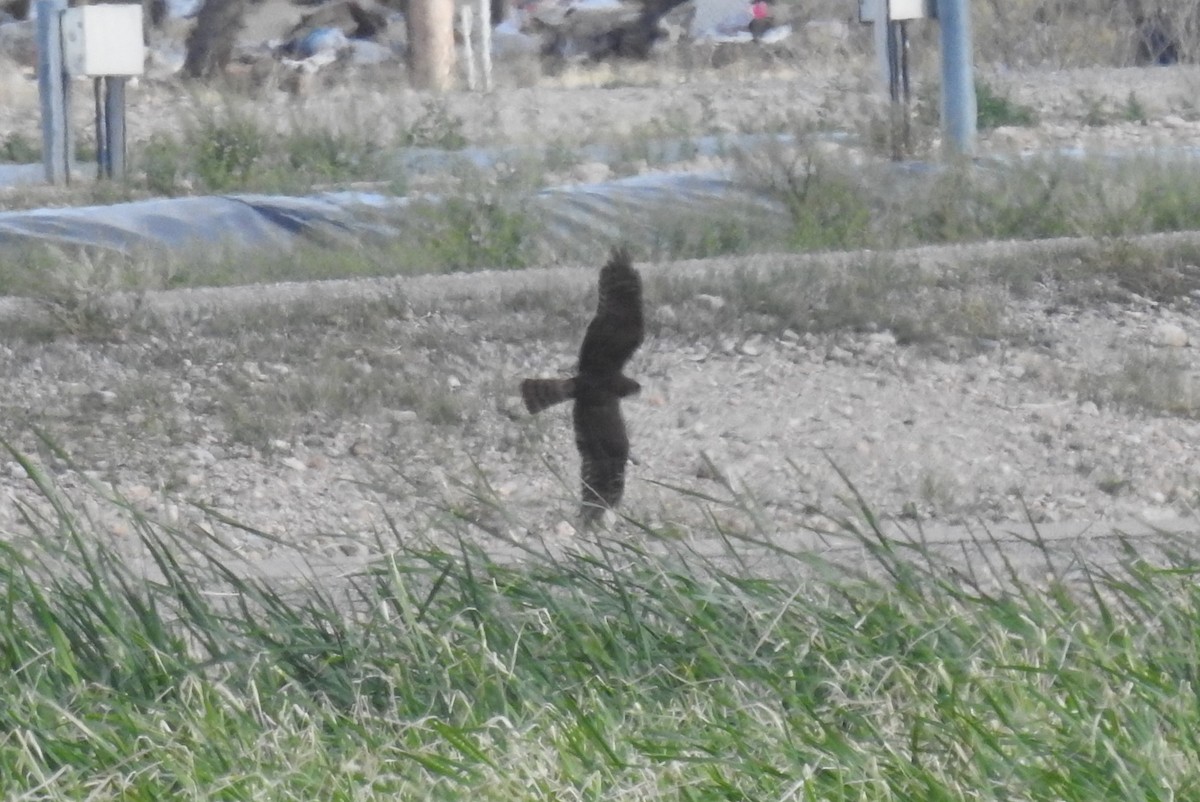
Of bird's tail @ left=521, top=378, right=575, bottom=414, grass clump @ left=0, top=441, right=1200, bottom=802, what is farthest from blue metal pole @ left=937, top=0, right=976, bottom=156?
grass clump @ left=0, top=441, right=1200, bottom=802

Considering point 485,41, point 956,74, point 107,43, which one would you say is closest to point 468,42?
point 485,41

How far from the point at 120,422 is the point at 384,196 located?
9.57ft

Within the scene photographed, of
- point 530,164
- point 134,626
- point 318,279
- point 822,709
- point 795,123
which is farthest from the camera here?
point 795,123

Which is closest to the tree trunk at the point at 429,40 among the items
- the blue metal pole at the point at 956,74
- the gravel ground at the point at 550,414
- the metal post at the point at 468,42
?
the metal post at the point at 468,42

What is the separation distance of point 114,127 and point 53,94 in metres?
0.39

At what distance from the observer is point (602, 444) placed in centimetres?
443

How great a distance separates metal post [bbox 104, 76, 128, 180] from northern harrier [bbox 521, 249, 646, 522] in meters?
5.85

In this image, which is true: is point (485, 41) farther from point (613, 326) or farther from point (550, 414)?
point (613, 326)

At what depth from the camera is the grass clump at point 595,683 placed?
2.82 m

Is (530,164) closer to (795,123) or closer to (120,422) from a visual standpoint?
(795,123)

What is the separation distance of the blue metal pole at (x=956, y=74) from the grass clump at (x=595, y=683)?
228 inches

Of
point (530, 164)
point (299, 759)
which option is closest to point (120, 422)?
point (299, 759)

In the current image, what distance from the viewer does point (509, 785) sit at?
9.19 feet

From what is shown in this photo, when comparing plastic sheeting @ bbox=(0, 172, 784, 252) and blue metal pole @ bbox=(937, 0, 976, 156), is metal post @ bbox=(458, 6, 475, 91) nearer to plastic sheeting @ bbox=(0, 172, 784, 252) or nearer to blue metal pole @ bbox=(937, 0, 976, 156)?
blue metal pole @ bbox=(937, 0, 976, 156)
